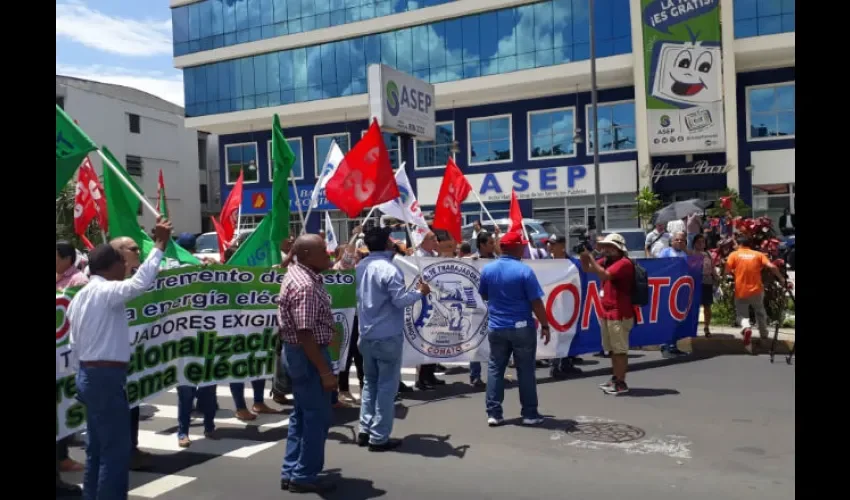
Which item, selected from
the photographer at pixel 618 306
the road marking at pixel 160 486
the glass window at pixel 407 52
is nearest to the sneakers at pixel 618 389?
the photographer at pixel 618 306

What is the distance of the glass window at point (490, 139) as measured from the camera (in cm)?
3178

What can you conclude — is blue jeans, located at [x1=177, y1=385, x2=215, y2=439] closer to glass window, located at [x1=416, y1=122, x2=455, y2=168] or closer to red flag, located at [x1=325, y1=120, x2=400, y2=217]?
red flag, located at [x1=325, y1=120, x2=400, y2=217]

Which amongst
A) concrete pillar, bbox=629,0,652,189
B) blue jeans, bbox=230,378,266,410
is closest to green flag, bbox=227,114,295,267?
blue jeans, bbox=230,378,266,410

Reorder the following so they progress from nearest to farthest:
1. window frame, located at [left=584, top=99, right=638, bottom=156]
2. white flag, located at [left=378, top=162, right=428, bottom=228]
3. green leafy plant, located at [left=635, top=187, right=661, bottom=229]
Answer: white flag, located at [left=378, top=162, right=428, bottom=228] → green leafy plant, located at [left=635, top=187, right=661, bottom=229] → window frame, located at [left=584, top=99, right=638, bottom=156]

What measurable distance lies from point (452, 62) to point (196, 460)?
27.6 m

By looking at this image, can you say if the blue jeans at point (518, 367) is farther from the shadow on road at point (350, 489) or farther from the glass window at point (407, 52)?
the glass window at point (407, 52)

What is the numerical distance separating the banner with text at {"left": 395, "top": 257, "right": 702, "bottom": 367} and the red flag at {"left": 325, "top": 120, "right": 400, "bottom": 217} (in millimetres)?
1136

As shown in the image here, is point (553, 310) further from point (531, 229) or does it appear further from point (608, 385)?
point (531, 229)

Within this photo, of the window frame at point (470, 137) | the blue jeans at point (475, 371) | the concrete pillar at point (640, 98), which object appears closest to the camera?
the blue jeans at point (475, 371)

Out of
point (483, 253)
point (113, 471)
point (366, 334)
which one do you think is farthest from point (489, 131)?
point (113, 471)

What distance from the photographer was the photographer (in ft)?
25.4

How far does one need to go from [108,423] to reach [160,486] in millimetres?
1370

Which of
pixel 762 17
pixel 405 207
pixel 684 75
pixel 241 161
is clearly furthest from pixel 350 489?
pixel 241 161

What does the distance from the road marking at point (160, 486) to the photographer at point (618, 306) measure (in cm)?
462
